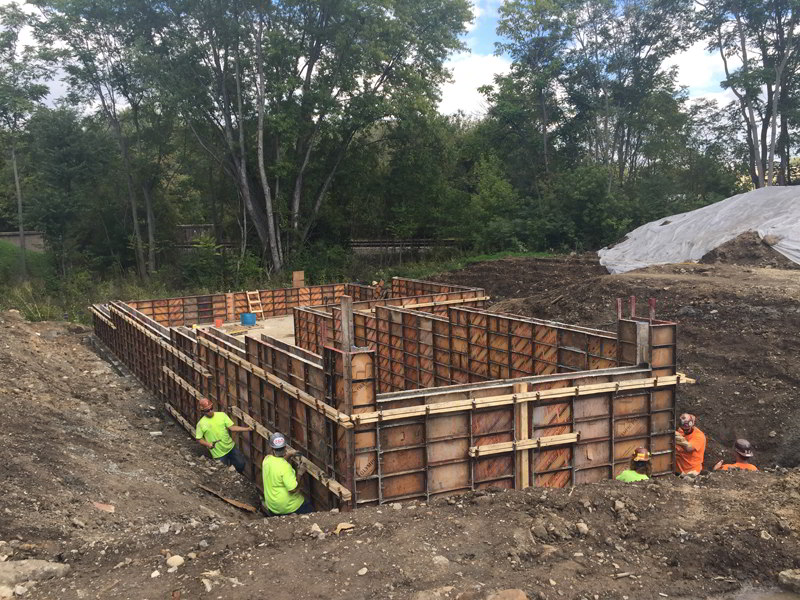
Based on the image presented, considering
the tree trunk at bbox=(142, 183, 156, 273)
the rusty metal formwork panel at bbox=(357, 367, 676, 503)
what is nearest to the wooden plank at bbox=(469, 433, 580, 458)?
the rusty metal formwork panel at bbox=(357, 367, 676, 503)

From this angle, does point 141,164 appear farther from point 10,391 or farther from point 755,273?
point 755,273

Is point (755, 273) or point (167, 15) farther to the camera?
point (167, 15)

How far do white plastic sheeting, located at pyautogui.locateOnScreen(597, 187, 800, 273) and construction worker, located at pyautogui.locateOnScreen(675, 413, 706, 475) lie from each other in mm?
12686

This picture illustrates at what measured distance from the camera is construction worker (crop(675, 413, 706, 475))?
29.8 feet

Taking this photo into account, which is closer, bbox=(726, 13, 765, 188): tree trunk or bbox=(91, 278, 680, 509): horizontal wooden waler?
bbox=(91, 278, 680, 509): horizontal wooden waler

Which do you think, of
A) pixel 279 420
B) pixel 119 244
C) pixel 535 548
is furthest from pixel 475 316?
pixel 119 244

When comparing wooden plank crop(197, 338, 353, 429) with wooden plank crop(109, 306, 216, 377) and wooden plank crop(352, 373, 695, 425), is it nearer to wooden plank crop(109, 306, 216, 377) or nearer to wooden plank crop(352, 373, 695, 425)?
wooden plank crop(352, 373, 695, 425)

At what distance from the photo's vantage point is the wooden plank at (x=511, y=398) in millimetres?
8102

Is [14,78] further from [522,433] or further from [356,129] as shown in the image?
[522,433]

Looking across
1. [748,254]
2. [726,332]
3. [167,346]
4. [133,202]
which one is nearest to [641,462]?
[726,332]

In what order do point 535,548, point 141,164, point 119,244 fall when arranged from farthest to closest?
point 119,244 → point 141,164 → point 535,548

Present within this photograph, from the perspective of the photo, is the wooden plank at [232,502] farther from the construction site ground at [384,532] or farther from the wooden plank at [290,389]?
the wooden plank at [290,389]

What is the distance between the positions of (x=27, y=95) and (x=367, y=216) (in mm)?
20171

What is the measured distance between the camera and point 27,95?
109ft
